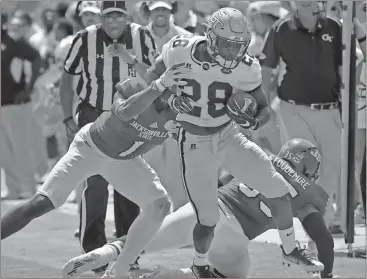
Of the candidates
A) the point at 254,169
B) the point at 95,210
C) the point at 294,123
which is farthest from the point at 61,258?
the point at 254,169

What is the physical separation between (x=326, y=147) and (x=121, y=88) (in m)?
2.38

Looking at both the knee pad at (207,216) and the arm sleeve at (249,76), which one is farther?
the knee pad at (207,216)

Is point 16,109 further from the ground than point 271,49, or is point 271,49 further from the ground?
point 271,49

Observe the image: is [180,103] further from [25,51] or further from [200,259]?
[25,51]

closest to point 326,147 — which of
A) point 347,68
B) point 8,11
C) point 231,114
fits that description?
point 347,68

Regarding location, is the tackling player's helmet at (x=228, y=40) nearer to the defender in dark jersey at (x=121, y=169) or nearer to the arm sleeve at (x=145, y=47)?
the defender in dark jersey at (x=121, y=169)

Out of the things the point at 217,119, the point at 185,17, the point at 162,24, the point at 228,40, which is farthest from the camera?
the point at 185,17

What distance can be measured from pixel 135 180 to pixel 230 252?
0.76 meters

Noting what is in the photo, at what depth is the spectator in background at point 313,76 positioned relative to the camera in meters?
8.77

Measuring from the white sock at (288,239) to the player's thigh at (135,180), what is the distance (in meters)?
0.75

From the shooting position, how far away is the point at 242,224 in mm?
7148

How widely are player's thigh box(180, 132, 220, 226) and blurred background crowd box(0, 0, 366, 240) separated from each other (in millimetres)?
520

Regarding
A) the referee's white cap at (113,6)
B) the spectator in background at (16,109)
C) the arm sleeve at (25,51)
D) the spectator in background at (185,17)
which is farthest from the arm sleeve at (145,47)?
the arm sleeve at (25,51)

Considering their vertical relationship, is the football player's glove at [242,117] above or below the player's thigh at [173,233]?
above
